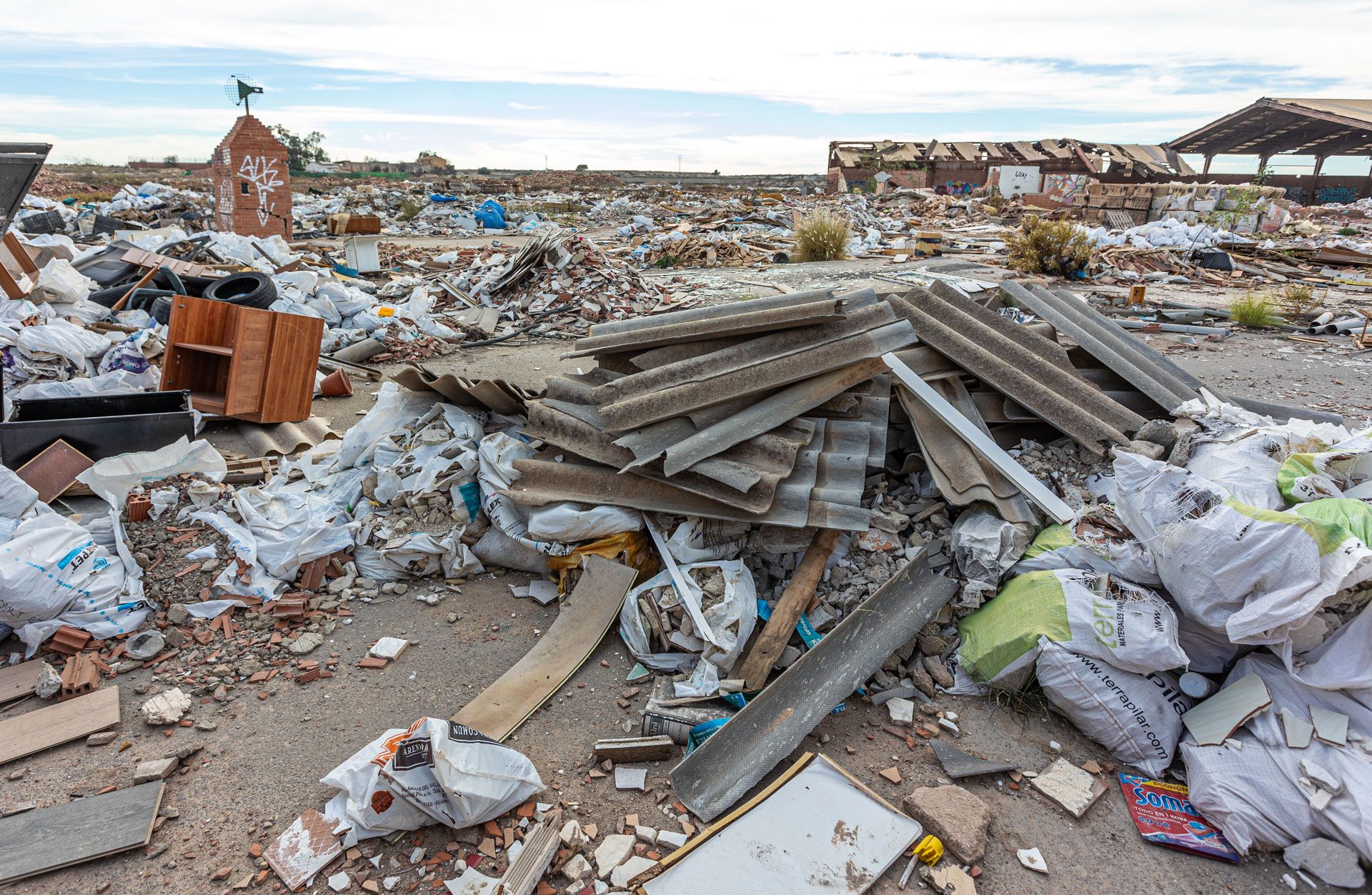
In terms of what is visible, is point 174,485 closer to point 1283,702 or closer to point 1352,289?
point 1283,702

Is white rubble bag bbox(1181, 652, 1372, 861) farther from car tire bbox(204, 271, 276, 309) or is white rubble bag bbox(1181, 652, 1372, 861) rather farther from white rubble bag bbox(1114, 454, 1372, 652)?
car tire bbox(204, 271, 276, 309)

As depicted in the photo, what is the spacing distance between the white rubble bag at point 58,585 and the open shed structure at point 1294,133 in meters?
35.8

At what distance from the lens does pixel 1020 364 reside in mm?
4277

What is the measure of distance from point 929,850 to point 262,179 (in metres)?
17.1

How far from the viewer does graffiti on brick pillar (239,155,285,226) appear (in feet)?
47.4

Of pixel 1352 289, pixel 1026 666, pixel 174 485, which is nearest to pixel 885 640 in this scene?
pixel 1026 666

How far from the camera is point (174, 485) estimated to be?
174 inches

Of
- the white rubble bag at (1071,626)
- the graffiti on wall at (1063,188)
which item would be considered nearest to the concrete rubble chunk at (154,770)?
the white rubble bag at (1071,626)

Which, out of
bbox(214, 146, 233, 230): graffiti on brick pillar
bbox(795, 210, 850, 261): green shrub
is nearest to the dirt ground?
bbox(795, 210, 850, 261): green shrub

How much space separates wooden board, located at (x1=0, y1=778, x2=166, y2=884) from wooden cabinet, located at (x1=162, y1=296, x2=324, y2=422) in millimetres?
3973

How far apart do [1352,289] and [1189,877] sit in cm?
1493

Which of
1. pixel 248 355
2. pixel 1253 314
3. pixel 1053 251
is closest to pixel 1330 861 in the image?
pixel 248 355

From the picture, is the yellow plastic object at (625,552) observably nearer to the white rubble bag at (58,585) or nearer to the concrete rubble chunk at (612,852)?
the concrete rubble chunk at (612,852)

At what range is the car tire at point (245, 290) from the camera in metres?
7.96
